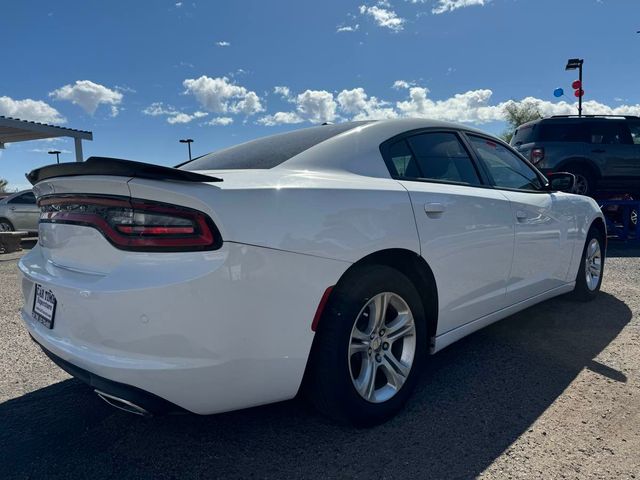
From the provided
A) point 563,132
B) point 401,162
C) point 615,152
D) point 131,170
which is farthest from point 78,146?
point 131,170

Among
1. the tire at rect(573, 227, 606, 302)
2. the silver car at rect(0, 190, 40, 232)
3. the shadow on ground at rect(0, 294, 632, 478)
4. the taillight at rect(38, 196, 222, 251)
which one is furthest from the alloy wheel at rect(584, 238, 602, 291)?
the silver car at rect(0, 190, 40, 232)

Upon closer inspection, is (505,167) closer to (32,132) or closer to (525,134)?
(525,134)

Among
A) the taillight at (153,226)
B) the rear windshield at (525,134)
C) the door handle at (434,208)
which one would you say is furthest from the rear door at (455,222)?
the rear windshield at (525,134)

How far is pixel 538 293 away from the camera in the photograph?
3652 millimetres

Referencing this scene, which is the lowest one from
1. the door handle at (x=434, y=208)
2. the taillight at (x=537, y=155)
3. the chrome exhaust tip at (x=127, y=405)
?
the chrome exhaust tip at (x=127, y=405)

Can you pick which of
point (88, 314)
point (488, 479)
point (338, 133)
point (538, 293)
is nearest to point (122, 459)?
point (88, 314)

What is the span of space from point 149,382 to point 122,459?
0.65 metres

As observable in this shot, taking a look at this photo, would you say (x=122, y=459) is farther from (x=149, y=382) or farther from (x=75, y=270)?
(x=75, y=270)

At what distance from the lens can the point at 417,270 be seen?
252cm

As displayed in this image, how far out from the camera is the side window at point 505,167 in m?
3.37

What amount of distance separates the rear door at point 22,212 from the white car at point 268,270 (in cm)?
1154

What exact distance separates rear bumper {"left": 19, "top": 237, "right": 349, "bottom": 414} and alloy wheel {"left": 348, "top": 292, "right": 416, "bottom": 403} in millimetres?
463

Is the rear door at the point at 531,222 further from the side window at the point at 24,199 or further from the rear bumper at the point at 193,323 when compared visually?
the side window at the point at 24,199

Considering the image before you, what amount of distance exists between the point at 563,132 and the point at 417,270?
797cm
